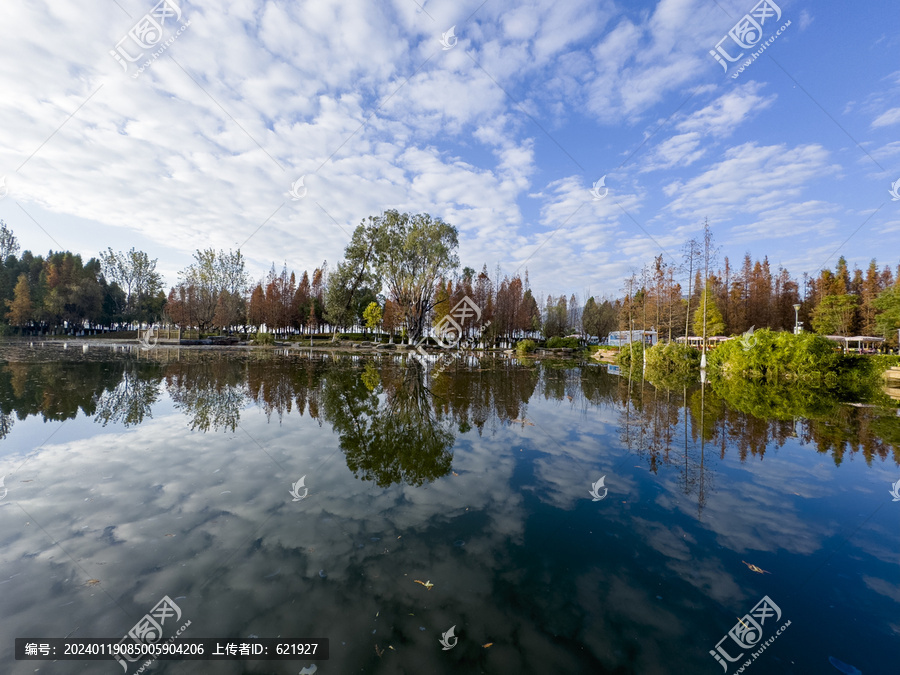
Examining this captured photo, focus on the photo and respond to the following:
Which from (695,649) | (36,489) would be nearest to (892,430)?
(695,649)

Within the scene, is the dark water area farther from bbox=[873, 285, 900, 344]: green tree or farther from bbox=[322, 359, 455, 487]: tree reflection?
bbox=[873, 285, 900, 344]: green tree

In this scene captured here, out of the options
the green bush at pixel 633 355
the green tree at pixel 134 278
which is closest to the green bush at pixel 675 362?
the green bush at pixel 633 355

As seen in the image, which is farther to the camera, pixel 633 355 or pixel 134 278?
pixel 134 278

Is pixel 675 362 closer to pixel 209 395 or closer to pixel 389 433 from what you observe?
pixel 389 433

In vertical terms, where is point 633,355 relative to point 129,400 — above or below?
above

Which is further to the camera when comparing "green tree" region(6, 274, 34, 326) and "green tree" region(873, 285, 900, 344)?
"green tree" region(6, 274, 34, 326)

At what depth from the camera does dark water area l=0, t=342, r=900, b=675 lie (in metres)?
3.03

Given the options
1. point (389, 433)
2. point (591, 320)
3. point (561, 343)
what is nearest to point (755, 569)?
point (389, 433)

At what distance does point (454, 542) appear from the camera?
439 cm

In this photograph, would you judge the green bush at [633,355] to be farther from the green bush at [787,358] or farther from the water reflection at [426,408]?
the water reflection at [426,408]

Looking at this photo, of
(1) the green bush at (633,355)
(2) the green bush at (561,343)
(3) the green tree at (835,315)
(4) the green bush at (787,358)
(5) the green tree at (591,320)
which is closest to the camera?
(4) the green bush at (787,358)

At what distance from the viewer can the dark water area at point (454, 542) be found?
119 inches

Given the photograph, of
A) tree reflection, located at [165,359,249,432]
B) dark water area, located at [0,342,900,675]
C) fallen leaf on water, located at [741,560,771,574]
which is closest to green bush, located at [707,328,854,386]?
dark water area, located at [0,342,900,675]

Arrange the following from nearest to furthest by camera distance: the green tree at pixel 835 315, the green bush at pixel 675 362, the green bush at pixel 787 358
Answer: the green bush at pixel 787 358, the green bush at pixel 675 362, the green tree at pixel 835 315
